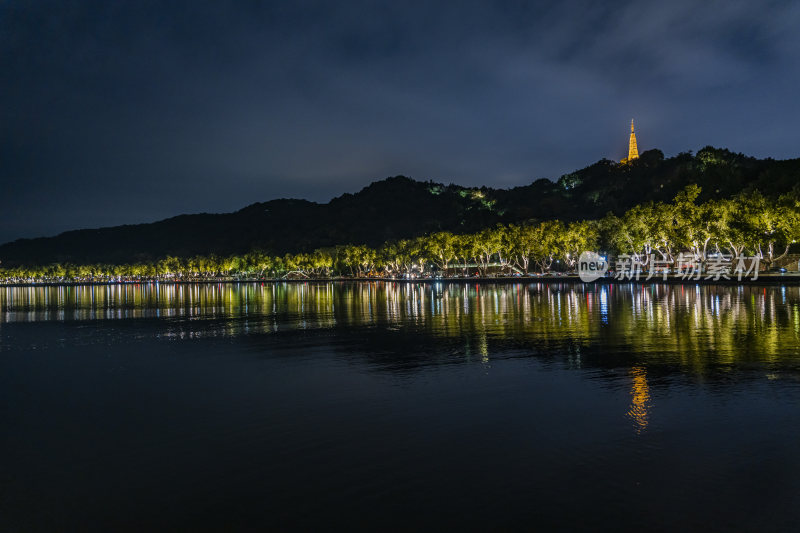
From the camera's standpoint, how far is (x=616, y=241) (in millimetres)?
91625

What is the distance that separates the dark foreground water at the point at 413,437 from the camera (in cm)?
698

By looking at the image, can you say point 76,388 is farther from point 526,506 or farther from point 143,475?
point 526,506

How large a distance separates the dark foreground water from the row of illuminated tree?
5106cm

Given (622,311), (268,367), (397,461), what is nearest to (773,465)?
(397,461)

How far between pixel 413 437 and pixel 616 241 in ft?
292

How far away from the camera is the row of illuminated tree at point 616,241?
6356 centimetres

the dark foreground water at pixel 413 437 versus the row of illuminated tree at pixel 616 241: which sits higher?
the row of illuminated tree at pixel 616 241

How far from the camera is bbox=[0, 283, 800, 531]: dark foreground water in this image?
6980 mm

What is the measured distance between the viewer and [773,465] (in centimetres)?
793

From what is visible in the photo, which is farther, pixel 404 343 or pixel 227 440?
pixel 404 343

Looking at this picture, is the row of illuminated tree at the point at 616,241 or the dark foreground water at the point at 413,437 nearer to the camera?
the dark foreground water at the point at 413,437

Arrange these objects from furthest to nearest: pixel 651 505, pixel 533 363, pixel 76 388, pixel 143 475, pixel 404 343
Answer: pixel 404 343
pixel 533 363
pixel 76 388
pixel 143 475
pixel 651 505

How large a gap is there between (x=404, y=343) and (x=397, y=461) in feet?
43.7

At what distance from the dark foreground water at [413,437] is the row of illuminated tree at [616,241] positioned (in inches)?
2010
